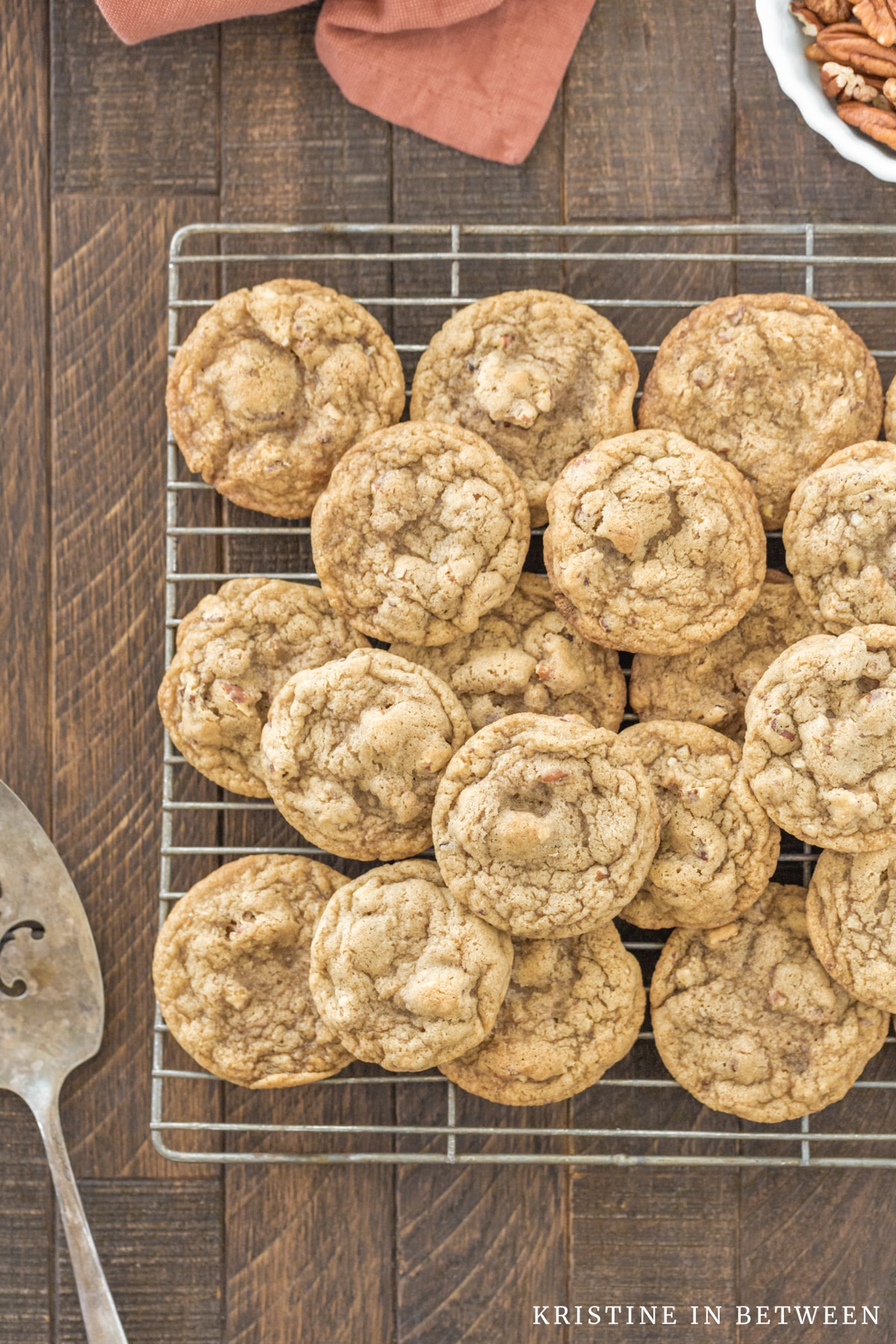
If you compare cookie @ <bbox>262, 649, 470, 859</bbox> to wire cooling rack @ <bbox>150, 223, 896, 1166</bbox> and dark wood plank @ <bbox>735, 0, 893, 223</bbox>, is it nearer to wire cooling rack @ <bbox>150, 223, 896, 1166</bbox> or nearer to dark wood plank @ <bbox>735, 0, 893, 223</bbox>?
wire cooling rack @ <bbox>150, 223, 896, 1166</bbox>

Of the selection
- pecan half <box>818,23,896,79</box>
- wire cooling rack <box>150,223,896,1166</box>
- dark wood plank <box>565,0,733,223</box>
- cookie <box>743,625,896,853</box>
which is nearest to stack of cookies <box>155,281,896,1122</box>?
cookie <box>743,625,896,853</box>

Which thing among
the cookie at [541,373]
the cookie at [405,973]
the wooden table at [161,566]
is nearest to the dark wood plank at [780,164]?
the wooden table at [161,566]

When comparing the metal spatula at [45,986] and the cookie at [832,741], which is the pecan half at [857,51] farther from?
the metal spatula at [45,986]

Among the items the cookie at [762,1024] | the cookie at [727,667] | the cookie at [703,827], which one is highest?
the cookie at [727,667]

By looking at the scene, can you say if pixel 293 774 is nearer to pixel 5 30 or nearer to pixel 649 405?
pixel 649 405

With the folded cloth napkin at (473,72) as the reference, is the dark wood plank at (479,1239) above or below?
below

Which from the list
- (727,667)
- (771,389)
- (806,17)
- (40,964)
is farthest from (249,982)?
(806,17)

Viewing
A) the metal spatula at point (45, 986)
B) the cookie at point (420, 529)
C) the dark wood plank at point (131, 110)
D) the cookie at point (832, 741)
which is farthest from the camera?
the dark wood plank at point (131, 110)
